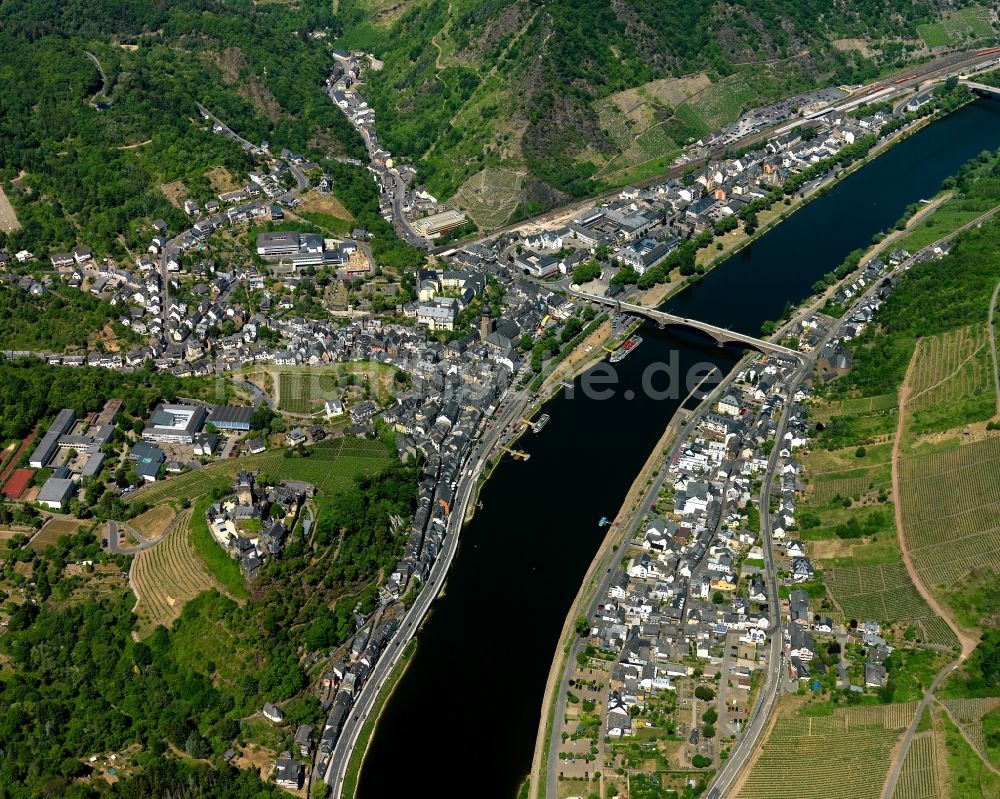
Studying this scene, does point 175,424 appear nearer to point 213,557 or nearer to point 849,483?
point 213,557

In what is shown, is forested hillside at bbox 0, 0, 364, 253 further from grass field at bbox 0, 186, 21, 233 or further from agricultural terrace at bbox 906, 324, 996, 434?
agricultural terrace at bbox 906, 324, 996, 434

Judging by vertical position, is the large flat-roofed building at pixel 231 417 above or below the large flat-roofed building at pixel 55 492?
above

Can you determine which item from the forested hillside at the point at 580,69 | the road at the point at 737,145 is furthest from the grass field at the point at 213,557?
the forested hillside at the point at 580,69

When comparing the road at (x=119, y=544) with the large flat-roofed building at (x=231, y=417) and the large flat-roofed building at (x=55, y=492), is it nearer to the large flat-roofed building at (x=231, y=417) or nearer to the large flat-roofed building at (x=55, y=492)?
the large flat-roofed building at (x=55, y=492)

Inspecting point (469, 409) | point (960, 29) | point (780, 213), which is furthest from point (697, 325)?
point (960, 29)

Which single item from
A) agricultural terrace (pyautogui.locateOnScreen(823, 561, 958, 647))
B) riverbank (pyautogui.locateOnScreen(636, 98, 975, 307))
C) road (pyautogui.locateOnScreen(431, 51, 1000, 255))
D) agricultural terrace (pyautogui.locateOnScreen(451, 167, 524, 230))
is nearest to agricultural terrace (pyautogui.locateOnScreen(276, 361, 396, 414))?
road (pyautogui.locateOnScreen(431, 51, 1000, 255))
